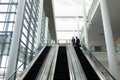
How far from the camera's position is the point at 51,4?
78.7 ft

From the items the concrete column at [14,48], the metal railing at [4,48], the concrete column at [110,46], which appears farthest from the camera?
the metal railing at [4,48]

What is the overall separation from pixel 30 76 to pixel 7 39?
5335 millimetres

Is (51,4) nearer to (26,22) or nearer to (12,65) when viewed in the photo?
(26,22)

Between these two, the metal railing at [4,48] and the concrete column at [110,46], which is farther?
the metal railing at [4,48]

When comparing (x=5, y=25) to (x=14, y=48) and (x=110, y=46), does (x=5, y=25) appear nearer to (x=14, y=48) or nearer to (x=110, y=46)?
(x=14, y=48)

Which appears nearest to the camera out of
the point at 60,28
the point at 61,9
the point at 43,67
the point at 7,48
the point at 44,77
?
the point at 44,77

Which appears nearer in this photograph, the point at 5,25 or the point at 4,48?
the point at 4,48

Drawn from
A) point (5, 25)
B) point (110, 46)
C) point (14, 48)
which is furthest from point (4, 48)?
point (110, 46)

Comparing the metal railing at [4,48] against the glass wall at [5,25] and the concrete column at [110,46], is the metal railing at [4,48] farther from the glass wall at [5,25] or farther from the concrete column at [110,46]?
the concrete column at [110,46]

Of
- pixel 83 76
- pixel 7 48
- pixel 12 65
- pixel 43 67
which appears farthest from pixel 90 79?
pixel 7 48

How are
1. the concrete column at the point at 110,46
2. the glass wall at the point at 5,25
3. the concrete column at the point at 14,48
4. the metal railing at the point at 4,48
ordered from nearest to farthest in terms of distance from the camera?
the concrete column at the point at 14,48, the concrete column at the point at 110,46, the metal railing at the point at 4,48, the glass wall at the point at 5,25

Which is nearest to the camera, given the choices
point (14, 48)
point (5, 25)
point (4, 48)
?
point (14, 48)

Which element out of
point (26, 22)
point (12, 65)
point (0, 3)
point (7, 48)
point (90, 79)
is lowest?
point (90, 79)

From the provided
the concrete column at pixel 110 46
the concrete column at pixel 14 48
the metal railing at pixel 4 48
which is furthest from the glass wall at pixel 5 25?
the concrete column at pixel 110 46
